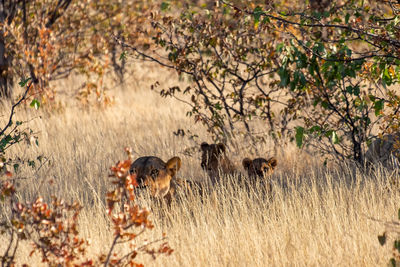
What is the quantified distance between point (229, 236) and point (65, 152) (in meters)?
4.34

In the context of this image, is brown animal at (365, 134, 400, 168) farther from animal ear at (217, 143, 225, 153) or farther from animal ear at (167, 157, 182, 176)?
animal ear at (167, 157, 182, 176)

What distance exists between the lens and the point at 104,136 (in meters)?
9.95

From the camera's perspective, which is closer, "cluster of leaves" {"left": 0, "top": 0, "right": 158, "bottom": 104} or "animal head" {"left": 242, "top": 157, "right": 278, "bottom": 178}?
"animal head" {"left": 242, "top": 157, "right": 278, "bottom": 178}

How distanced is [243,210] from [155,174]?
909mm

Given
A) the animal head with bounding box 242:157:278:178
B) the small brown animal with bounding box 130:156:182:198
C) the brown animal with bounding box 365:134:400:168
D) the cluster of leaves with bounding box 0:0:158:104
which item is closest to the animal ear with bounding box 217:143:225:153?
the animal head with bounding box 242:157:278:178

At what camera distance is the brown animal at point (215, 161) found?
725 cm

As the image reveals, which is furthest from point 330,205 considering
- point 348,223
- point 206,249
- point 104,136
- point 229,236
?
point 104,136

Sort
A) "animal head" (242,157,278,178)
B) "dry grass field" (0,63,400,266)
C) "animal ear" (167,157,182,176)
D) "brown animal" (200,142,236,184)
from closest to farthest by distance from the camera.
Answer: "dry grass field" (0,63,400,266), "animal ear" (167,157,182,176), "animal head" (242,157,278,178), "brown animal" (200,142,236,184)

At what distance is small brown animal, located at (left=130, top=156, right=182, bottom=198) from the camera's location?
18.8 ft

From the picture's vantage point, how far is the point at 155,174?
580cm

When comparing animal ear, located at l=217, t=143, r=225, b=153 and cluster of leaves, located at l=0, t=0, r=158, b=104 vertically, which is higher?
cluster of leaves, located at l=0, t=0, r=158, b=104

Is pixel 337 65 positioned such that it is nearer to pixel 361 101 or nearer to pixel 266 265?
pixel 361 101

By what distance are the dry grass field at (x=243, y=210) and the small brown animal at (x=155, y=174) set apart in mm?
188

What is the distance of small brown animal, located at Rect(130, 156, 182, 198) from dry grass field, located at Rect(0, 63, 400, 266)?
7.4 inches
